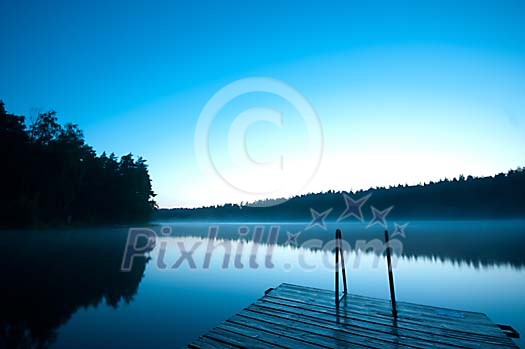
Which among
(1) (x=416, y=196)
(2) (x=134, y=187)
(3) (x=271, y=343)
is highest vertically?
(1) (x=416, y=196)

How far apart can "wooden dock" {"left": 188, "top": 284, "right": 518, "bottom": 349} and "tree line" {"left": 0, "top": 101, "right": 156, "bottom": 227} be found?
45.0 metres

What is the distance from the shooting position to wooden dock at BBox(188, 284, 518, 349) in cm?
412

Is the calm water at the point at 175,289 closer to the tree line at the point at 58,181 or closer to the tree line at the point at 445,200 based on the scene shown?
the tree line at the point at 58,181

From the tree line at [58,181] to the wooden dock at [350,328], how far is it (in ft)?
147

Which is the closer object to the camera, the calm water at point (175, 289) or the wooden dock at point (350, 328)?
the wooden dock at point (350, 328)

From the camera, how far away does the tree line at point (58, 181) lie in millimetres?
38125

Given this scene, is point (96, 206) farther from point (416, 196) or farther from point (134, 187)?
point (416, 196)

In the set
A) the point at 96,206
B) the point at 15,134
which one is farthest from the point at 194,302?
the point at 96,206

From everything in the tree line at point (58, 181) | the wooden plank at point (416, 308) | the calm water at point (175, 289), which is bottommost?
the calm water at point (175, 289)

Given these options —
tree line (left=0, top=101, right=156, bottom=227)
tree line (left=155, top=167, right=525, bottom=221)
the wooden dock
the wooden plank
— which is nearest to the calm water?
the wooden plank

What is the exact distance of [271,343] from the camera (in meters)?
4.18

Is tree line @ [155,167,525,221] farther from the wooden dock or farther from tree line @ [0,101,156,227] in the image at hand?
the wooden dock

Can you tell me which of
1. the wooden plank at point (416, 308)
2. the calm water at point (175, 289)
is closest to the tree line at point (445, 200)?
the calm water at point (175, 289)

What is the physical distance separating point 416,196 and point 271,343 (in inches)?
3584
